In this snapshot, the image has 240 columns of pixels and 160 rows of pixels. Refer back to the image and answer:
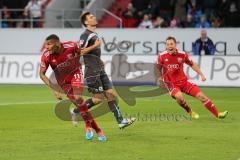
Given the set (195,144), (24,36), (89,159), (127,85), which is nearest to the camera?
(89,159)

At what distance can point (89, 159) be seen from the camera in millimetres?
11820

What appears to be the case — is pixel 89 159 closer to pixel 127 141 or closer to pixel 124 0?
pixel 127 141

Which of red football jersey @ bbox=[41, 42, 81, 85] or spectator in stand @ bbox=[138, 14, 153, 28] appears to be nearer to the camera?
red football jersey @ bbox=[41, 42, 81, 85]

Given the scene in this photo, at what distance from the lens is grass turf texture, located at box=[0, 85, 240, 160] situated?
1236cm

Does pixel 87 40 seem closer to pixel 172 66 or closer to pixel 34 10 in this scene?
pixel 172 66

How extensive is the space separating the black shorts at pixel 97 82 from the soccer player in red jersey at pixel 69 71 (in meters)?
1.14

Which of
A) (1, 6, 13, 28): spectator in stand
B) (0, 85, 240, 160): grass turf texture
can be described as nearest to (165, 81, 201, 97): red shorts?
(0, 85, 240, 160): grass turf texture

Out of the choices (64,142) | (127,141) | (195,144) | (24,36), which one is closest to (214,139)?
(195,144)

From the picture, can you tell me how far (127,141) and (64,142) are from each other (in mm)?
1151

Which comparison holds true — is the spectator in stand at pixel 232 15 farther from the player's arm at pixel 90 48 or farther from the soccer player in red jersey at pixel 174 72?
the player's arm at pixel 90 48

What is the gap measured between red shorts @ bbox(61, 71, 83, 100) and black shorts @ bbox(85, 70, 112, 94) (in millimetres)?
1206

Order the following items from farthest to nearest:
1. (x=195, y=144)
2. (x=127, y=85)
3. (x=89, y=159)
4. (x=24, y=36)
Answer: (x=24, y=36), (x=127, y=85), (x=195, y=144), (x=89, y=159)

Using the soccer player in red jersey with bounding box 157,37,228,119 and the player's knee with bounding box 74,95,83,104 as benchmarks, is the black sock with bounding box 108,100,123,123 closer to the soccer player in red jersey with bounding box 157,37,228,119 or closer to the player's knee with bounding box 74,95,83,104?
the player's knee with bounding box 74,95,83,104

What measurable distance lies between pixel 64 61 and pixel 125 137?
1.86 meters
